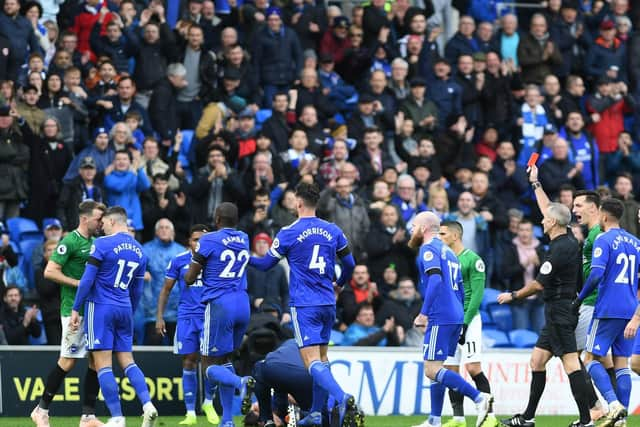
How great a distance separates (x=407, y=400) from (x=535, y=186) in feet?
15.1

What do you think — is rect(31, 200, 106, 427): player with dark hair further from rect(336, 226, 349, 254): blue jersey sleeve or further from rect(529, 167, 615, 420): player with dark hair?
rect(529, 167, 615, 420): player with dark hair

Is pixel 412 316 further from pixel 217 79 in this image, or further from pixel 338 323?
pixel 217 79

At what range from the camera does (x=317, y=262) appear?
14344 millimetres

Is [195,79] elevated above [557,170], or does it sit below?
above

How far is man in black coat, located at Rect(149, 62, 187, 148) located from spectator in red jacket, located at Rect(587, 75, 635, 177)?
798 cm

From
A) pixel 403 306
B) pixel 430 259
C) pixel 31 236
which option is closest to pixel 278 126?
pixel 403 306

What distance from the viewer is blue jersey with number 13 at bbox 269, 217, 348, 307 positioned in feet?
46.9

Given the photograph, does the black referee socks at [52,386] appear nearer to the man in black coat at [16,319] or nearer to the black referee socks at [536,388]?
the man in black coat at [16,319]

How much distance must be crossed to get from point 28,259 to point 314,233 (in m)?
7.50

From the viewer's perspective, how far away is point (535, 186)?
1559 cm

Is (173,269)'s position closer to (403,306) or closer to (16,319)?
(16,319)

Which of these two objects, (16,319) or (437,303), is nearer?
(437,303)

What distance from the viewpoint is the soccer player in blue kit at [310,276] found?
14.2 m

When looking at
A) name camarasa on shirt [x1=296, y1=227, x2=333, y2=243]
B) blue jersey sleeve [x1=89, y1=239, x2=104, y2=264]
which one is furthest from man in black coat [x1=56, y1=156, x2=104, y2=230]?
name camarasa on shirt [x1=296, y1=227, x2=333, y2=243]
